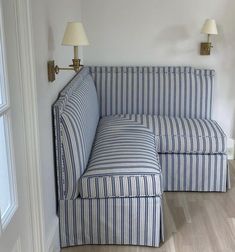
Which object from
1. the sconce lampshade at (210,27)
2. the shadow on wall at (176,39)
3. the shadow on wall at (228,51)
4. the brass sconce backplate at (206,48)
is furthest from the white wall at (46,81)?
the shadow on wall at (228,51)

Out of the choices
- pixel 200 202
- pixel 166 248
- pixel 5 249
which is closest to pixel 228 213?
pixel 200 202

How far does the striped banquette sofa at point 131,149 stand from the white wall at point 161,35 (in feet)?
0.48

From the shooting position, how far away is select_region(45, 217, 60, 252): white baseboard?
2113 millimetres

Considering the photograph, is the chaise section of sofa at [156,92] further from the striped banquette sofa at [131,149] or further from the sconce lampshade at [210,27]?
the sconce lampshade at [210,27]

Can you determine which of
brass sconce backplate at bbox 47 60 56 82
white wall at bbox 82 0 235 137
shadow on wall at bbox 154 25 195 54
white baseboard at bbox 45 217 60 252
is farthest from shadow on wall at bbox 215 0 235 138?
white baseboard at bbox 45 217 60 252

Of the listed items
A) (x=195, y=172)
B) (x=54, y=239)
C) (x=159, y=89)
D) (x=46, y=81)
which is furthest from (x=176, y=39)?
(x=54, y=239)

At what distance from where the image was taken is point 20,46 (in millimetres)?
1641

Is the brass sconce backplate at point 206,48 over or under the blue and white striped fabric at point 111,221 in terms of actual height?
over

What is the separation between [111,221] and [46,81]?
0.98 meters

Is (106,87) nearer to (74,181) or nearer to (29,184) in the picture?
(74,181)

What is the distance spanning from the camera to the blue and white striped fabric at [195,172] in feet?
10.2

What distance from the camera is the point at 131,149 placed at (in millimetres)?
2674

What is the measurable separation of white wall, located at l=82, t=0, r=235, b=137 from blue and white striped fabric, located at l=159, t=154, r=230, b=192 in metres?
0.92

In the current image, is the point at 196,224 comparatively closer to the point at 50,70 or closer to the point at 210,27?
the point at 50,70
